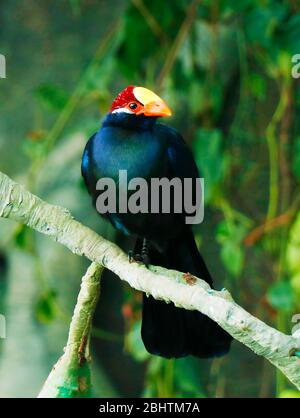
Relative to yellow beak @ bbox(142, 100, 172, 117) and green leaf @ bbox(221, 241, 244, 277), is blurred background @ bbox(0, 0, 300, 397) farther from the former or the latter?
yellow beak @ bbox(142, 100, 172, 117)

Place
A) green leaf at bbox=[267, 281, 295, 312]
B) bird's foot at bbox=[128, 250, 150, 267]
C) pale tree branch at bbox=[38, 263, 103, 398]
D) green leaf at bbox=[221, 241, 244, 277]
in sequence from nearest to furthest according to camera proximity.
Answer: pale tree branch at bbox=[38, 263, 103, 398] < bird's foot at bbox=[128, 250, 150, 267] < green leaf at bbox=[267, 281, 295, 312] < green leaf at bbox=[221, 241, 244, 277]

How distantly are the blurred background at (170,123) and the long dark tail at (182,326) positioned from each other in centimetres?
54

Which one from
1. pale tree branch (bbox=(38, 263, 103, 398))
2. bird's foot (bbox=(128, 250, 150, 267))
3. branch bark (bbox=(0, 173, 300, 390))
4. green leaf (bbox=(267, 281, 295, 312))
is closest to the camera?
branch bark (bbox=(0, 173, 300, 390))

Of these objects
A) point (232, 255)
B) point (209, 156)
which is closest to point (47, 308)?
point (232, 255)

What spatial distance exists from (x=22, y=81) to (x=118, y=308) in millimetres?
1037

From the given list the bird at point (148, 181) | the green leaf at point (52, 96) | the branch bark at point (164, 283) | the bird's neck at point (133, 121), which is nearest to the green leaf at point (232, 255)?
the bird at point (148, 181)

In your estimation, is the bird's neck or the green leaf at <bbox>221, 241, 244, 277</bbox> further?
the green leaf at <bbox>221, 241, 244, 277</bbox>

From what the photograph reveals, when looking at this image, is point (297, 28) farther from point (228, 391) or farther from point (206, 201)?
point (228, 391)

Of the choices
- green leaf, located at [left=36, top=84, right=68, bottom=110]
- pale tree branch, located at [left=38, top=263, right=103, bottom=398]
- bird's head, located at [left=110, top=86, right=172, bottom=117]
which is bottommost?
pale tree branch, located at [left=38, top=263, right=103, bottom=398]

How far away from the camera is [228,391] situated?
3.40m

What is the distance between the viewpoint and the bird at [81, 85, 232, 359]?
195cm

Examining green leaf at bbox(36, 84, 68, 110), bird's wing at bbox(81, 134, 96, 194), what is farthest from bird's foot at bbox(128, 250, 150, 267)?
green leaf at bbox(36, 84, 68, 110)

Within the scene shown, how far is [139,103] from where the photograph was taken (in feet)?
6.52

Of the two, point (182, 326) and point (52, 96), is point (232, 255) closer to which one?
point (182, 326)
